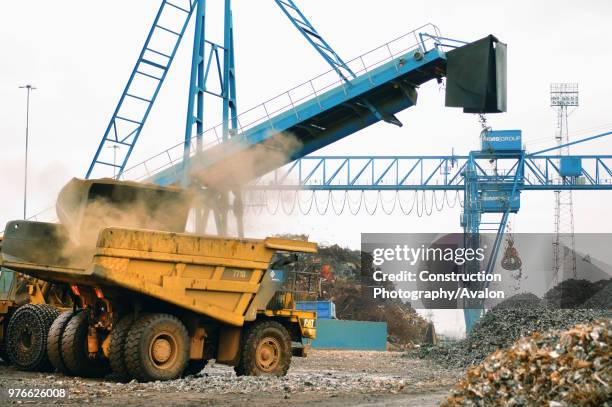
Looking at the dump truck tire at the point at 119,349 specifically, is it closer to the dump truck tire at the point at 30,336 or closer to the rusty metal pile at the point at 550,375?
the dump truck tire at the point at 30,336

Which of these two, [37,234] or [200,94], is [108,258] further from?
[200,94]

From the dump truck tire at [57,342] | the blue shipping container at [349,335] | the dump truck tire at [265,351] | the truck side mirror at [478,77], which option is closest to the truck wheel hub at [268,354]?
the dump truck tire at [265,351]

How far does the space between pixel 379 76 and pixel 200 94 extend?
5.63 m

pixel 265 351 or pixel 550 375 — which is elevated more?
pixel 550 375

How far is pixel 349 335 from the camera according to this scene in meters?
36.2

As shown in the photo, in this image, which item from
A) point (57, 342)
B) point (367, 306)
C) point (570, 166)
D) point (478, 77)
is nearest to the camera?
point (57, 342)

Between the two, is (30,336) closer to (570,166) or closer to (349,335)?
(349,335)

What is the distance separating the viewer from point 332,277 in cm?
4975

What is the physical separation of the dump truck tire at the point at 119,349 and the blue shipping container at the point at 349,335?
20.6 metres

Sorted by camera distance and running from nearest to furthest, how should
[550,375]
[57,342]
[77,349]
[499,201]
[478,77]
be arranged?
[550,375] → [77,349] → [57,342] → [478,77] → [499,201]

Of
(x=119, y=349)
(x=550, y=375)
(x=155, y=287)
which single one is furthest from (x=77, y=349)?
(x=550, y=375)

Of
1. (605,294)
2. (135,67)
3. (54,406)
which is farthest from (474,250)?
(54,406)

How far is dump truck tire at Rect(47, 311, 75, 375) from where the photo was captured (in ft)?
51.5

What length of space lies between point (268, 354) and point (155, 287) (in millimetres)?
2897
